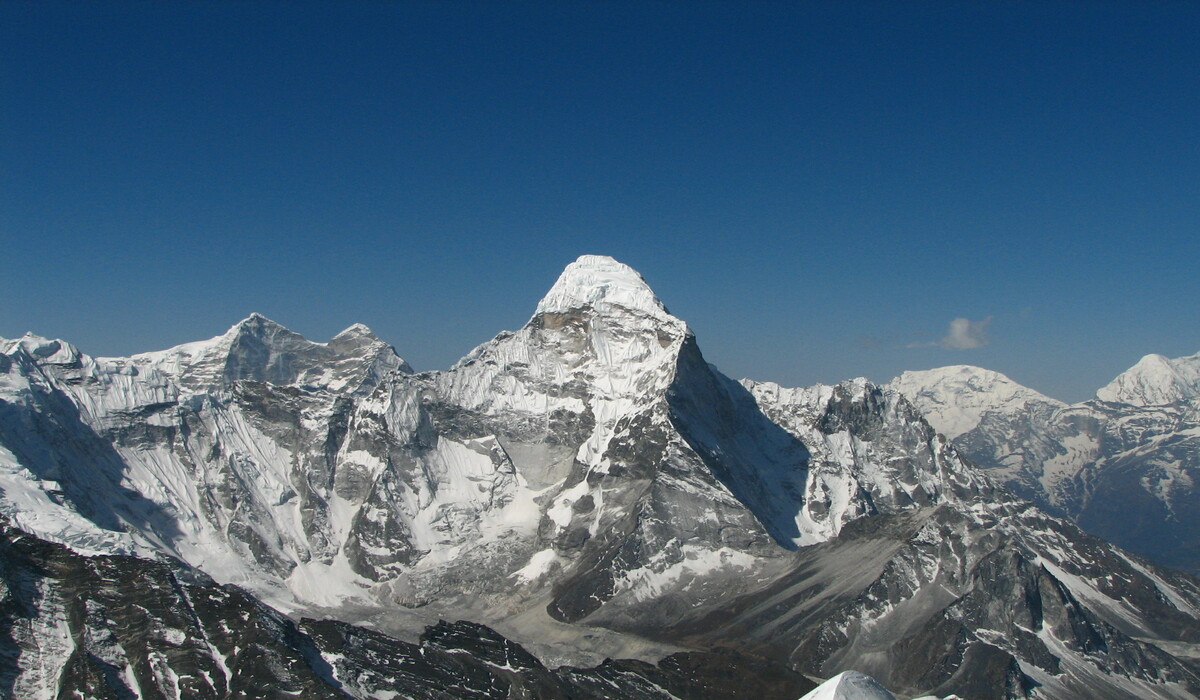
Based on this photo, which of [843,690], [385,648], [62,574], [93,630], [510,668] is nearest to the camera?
[843,690]

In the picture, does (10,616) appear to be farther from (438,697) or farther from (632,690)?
(632,690)

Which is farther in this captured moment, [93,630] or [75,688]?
[93,630]

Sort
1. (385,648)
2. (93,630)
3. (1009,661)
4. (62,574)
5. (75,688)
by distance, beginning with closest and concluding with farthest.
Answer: (75,688) → (93,630) → (62,574) → (385,648) → (1009,661)

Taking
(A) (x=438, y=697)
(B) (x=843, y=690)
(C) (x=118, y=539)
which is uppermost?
(C) (x=118, y=539)

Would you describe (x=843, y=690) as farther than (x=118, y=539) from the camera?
No

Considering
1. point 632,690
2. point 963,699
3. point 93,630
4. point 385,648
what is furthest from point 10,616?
point 963,699

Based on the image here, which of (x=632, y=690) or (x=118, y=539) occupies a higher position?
(x=118, y=539)

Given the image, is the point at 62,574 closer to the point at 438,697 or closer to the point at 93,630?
the point at 93,630

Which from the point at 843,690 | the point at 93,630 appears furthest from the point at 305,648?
the point at 843,690

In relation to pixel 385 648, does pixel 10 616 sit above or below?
above
